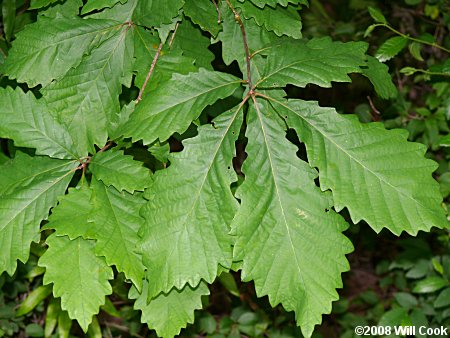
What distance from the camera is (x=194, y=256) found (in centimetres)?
135

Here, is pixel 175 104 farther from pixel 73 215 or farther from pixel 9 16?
pixel 9 16

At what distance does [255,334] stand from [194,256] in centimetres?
162

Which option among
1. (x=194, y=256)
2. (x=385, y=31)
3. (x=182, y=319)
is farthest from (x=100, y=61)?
(x=385, y=31)

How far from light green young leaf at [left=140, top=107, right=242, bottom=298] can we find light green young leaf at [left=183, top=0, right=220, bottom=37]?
0.39m

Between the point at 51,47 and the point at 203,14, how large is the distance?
17.0 inches

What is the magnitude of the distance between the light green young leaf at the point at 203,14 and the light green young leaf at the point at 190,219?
39 centimetres

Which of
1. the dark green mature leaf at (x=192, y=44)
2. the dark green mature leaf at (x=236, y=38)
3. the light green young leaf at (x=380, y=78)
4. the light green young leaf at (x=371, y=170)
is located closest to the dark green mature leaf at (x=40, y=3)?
the dark green mature leaf at (x=192, y=44)

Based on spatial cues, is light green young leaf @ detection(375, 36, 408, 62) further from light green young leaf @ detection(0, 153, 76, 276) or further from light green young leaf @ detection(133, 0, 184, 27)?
light green young leaf @ detection(0, 153, 76, 276)

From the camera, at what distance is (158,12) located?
1.58 meters

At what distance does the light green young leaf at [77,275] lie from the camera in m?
1.45

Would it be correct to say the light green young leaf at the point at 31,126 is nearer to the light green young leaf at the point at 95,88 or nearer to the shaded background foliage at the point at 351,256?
the light green young leaf at the point at 95,88

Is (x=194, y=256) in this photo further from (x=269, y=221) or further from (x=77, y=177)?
(x=77, y=177)

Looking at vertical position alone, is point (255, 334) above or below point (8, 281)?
below

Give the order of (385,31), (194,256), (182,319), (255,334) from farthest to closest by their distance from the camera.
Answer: (385,31)
(255,334)
(182,319)
(194,256)
